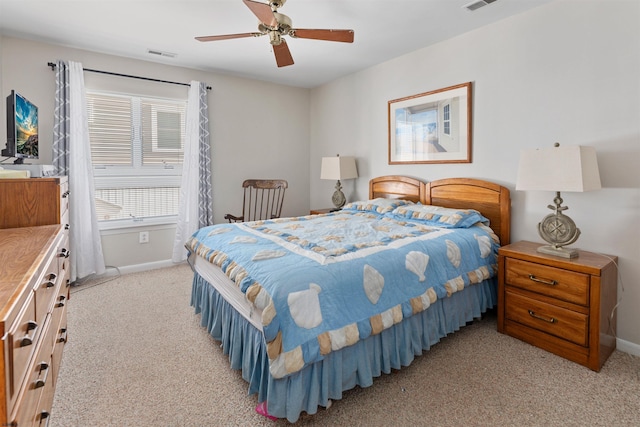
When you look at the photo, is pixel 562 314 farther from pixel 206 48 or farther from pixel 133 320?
pixel 206 48

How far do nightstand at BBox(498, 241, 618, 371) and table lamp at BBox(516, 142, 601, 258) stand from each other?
14 cm

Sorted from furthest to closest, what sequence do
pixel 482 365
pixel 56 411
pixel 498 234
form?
pixel 498 234 → pixel 482 365 → pixel 56 411

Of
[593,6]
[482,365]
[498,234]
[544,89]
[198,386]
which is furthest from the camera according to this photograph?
[498,234]

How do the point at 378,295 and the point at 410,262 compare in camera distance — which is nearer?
the point at 378,295

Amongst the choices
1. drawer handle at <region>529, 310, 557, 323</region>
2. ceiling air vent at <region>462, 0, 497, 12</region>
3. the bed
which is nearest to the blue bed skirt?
the bed

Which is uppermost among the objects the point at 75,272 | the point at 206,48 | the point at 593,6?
the point at 206,48

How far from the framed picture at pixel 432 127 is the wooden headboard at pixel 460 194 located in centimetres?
23

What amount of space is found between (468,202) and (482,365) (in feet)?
5.17

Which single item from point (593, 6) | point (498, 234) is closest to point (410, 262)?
point (498, 234)

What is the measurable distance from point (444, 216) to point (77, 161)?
3741 millimetres

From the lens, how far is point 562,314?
2197mm

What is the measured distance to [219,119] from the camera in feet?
14.8

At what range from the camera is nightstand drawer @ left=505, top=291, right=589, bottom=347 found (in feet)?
6.95

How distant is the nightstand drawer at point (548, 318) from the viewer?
2119 mm
